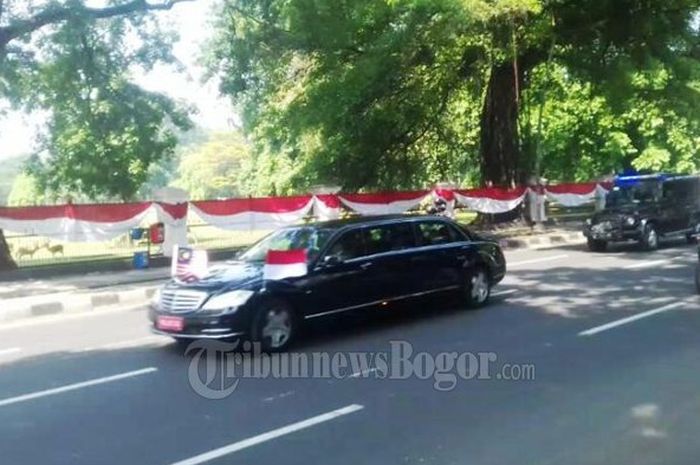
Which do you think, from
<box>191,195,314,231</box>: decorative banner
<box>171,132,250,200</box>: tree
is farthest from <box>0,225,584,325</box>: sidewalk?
<box>171,132,250,200</box>: tree

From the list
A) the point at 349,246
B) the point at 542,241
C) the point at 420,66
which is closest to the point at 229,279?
the point at 349,246

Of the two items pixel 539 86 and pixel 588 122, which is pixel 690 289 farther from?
pixel 588 122

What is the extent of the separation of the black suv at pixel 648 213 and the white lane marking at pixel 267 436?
1459cm

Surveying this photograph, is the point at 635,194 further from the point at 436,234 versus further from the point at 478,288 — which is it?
the point at 436,234

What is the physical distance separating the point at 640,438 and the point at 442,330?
423 cm

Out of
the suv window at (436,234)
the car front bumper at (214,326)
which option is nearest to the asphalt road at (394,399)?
the car front bumper at (214,326)

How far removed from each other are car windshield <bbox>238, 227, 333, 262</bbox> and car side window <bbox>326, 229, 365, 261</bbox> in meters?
0.15

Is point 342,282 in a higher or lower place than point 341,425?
higher

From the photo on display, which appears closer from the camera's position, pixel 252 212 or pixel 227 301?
pixel 227 301

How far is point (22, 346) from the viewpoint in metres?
9.87

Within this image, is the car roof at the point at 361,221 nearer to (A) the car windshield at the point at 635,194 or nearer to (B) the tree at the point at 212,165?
(A) the car windshield at the point at 635,194

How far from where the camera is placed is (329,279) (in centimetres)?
898

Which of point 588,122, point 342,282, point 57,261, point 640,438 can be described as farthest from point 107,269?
point 588,122

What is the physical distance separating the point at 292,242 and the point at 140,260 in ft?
30.2
